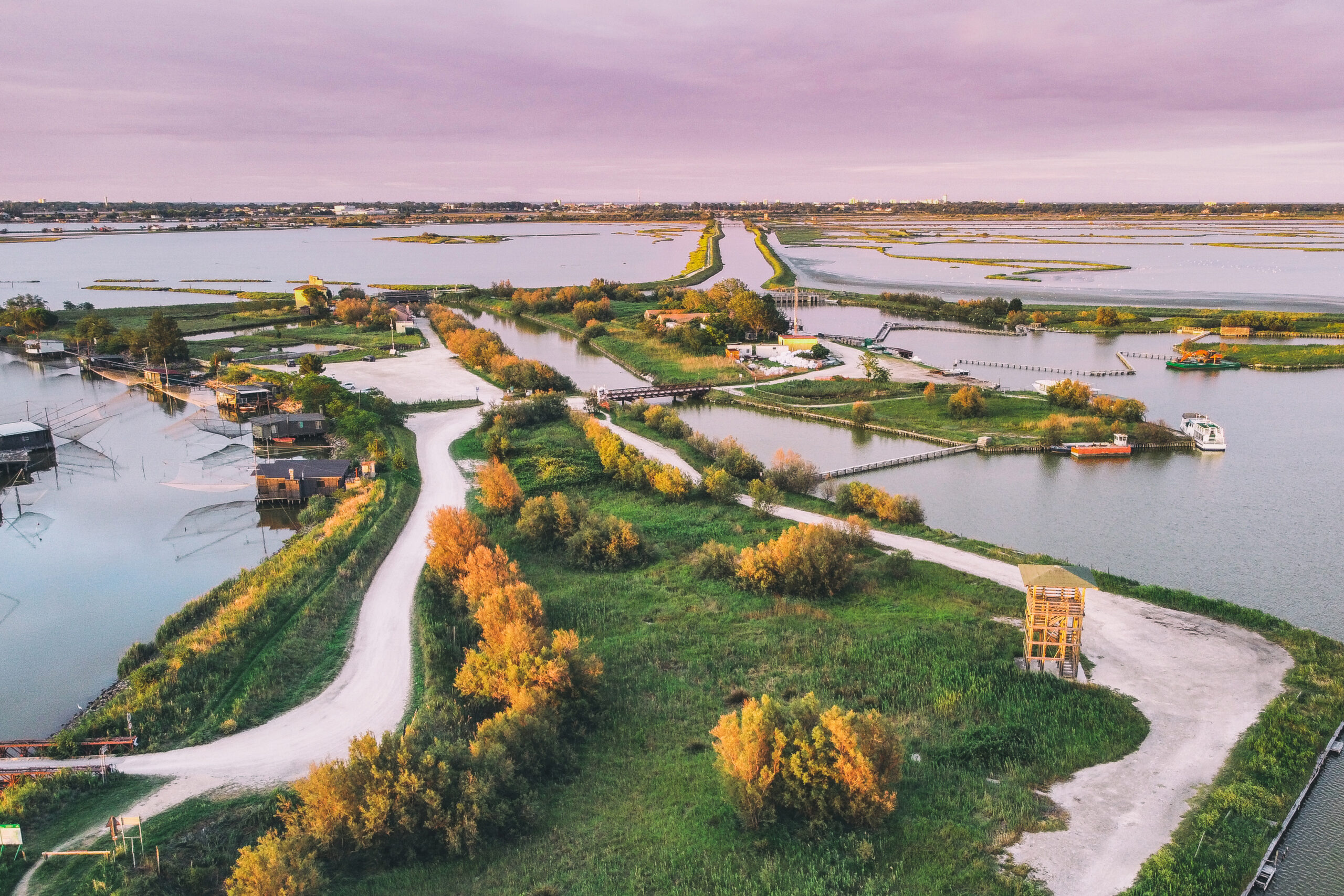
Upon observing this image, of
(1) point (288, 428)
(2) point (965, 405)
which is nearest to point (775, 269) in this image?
(2) point (965, 405)

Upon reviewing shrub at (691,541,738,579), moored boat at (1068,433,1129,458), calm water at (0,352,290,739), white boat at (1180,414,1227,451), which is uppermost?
white boat at (1180,414,1227,451)

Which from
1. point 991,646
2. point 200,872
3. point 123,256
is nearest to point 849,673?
point 991,646

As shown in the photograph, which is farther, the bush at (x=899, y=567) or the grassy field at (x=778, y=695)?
the bush at (x=899, y=567)

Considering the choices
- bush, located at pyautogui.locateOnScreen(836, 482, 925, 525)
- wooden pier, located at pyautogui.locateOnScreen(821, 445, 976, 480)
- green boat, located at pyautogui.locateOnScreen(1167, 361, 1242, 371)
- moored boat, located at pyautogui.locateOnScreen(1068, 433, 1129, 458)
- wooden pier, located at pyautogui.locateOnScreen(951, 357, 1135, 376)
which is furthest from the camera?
green boat, located at pyautogui.locateOnScreen(1167, 361, 1242, 371)

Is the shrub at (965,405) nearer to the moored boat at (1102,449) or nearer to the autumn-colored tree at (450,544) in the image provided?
the moored boat at (1102,449)

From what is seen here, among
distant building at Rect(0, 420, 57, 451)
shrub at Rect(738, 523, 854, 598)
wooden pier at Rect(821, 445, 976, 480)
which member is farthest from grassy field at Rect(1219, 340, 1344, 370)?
distant building at Rect(0, 420, 57, 451)

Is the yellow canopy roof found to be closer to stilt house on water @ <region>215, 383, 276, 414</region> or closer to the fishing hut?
the fishing hut

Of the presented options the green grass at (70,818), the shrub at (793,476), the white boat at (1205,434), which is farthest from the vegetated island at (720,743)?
the white boat at (1205,434)

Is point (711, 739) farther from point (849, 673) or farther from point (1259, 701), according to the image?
point (1259, 701)
